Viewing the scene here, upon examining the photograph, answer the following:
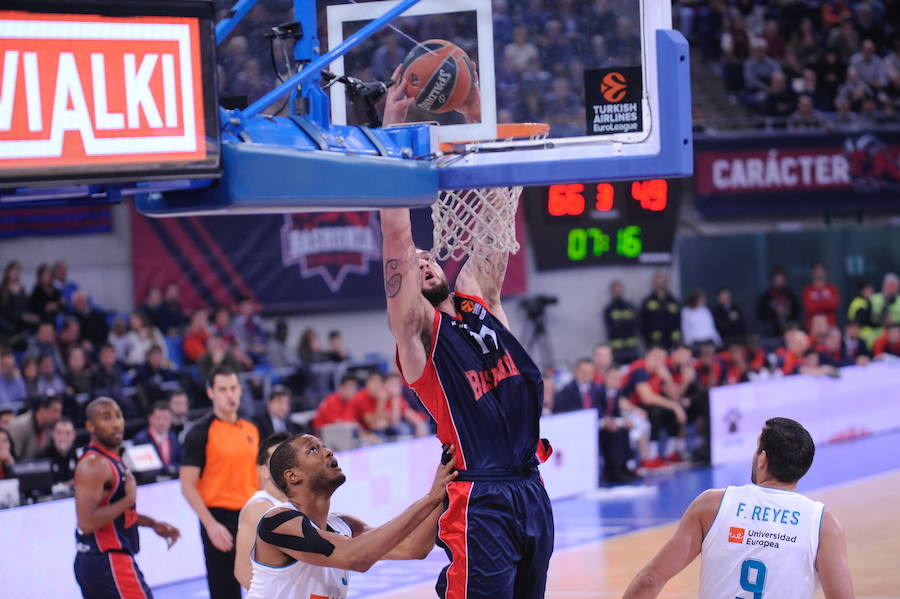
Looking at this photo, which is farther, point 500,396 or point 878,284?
point 878,284

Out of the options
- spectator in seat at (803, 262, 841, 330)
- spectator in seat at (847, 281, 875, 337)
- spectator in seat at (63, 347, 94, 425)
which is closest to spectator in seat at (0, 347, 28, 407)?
spectator in seat at (63, 347, 94, 425)

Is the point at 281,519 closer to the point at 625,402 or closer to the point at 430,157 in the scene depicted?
the point at 430,157

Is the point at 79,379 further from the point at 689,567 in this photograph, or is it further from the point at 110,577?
the point at 110,577

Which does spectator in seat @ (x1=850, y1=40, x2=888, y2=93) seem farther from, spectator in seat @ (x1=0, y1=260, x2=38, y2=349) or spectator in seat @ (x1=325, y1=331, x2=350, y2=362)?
spectator in seat @ (x1=0, y1=260, x2=38, y2=349)

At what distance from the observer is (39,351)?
12.5 metres

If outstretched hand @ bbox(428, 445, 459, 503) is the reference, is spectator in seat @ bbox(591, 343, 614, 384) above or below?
below

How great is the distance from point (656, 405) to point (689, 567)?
4123 millimetres

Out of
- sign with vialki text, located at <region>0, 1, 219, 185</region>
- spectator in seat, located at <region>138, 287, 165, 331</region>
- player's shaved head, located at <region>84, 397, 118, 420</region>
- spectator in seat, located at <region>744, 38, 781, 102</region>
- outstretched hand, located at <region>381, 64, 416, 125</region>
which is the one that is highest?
spectator in seat, located at <region>744, 38, 781, 102</region>

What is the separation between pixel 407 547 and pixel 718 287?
49.2 feet

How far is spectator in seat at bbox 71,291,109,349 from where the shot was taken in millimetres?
13539

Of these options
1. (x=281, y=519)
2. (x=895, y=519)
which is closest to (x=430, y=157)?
(x=281, y=519)

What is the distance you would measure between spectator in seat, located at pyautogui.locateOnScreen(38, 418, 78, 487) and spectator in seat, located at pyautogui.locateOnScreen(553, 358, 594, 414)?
4.92m

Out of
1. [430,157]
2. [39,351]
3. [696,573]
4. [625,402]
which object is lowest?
[696,573]

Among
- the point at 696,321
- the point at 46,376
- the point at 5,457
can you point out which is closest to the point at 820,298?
the point at 696,321
